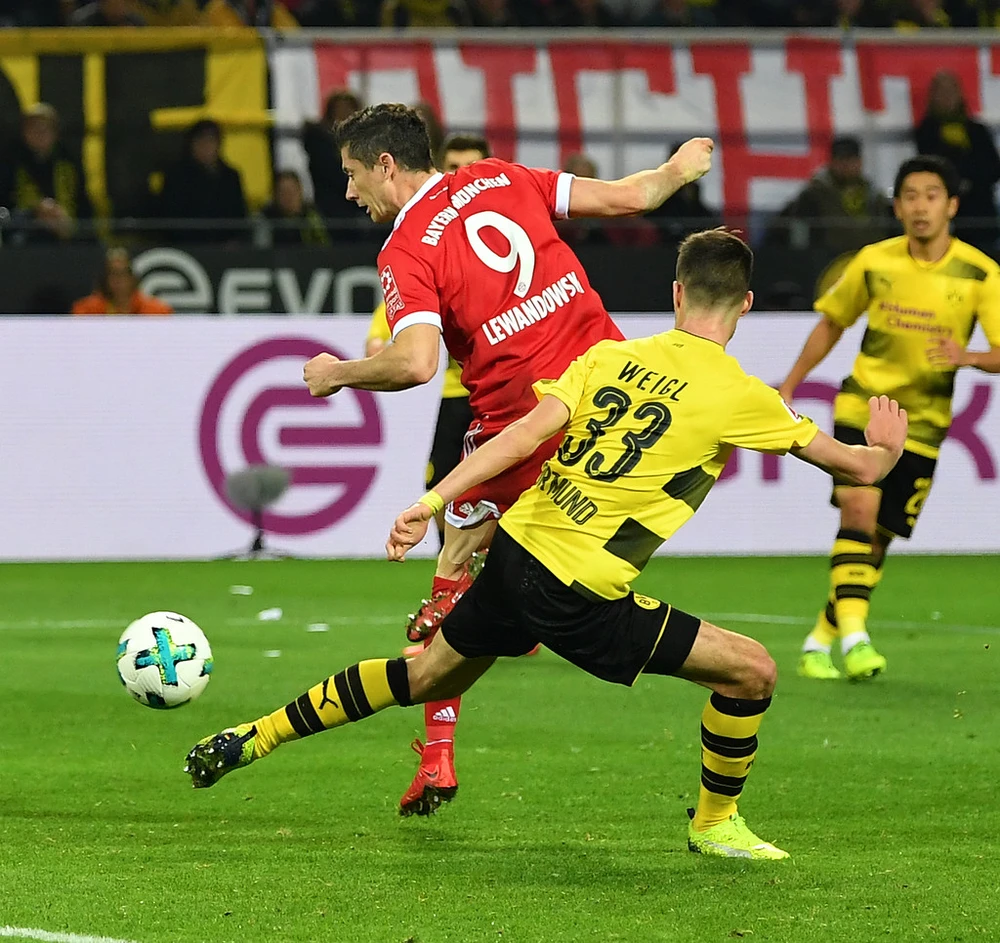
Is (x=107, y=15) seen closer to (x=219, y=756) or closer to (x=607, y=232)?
(x=607, y=232)

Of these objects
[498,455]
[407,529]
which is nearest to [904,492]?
[498,455]

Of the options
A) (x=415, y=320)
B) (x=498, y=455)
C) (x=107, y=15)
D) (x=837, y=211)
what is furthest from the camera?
(x=107, y=15)

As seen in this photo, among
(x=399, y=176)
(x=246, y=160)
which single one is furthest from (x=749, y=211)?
(x=399, y=176)

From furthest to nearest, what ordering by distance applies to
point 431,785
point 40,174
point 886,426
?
point 40,174 → point 431,785 → point 886,426

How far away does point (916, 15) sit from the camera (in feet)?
58.7

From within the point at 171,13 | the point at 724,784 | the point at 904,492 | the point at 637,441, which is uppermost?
the point at 171,13

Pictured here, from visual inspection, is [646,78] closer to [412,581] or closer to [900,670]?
[412,581]

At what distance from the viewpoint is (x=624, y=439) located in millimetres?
5031

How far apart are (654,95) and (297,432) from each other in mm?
4678

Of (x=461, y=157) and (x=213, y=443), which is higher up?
(x=461, y=157)

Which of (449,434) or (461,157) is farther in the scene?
(449,434)

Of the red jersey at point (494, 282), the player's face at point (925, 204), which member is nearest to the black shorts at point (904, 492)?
the player's face at point (925, 204)

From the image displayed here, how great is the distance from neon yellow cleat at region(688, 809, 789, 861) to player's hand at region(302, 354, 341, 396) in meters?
1.56

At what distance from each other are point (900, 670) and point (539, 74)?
8.47 m
